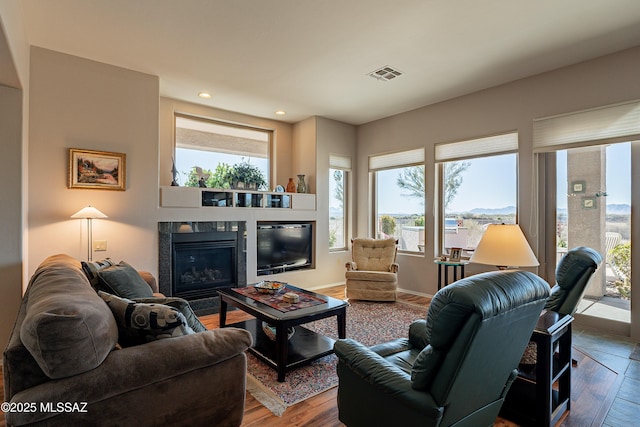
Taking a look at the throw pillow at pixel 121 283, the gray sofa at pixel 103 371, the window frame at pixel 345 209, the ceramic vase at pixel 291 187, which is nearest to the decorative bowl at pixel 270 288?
the throw pillow at pixel 121 283

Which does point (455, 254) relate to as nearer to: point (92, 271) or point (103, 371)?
point (92, 271)

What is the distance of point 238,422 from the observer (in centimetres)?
170

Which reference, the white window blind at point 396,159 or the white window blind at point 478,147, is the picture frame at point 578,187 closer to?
the white window blind at point 478,147

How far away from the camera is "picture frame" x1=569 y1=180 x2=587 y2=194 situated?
3795 millimetres

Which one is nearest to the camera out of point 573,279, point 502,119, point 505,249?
point 573,279

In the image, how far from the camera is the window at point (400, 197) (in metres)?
5.43

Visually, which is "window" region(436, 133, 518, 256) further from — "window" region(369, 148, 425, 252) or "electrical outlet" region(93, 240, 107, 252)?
"electrical outlet" region(93, 240, 107, 252)

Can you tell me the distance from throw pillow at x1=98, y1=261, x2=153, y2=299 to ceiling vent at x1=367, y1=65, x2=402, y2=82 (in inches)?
131

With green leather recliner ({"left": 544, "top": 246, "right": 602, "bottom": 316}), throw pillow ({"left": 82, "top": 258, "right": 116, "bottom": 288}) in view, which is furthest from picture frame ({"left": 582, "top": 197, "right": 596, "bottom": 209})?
throw pillow ({"left": 82, "top": 258, "right": 116, "bottom": 288})

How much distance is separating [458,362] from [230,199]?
13.3 feet

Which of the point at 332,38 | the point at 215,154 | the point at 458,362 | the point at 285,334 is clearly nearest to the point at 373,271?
the point at 285,334

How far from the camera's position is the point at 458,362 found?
1.27 meters

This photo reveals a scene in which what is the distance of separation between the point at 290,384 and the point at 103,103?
3.58 m

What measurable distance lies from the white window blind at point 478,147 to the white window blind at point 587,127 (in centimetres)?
32
